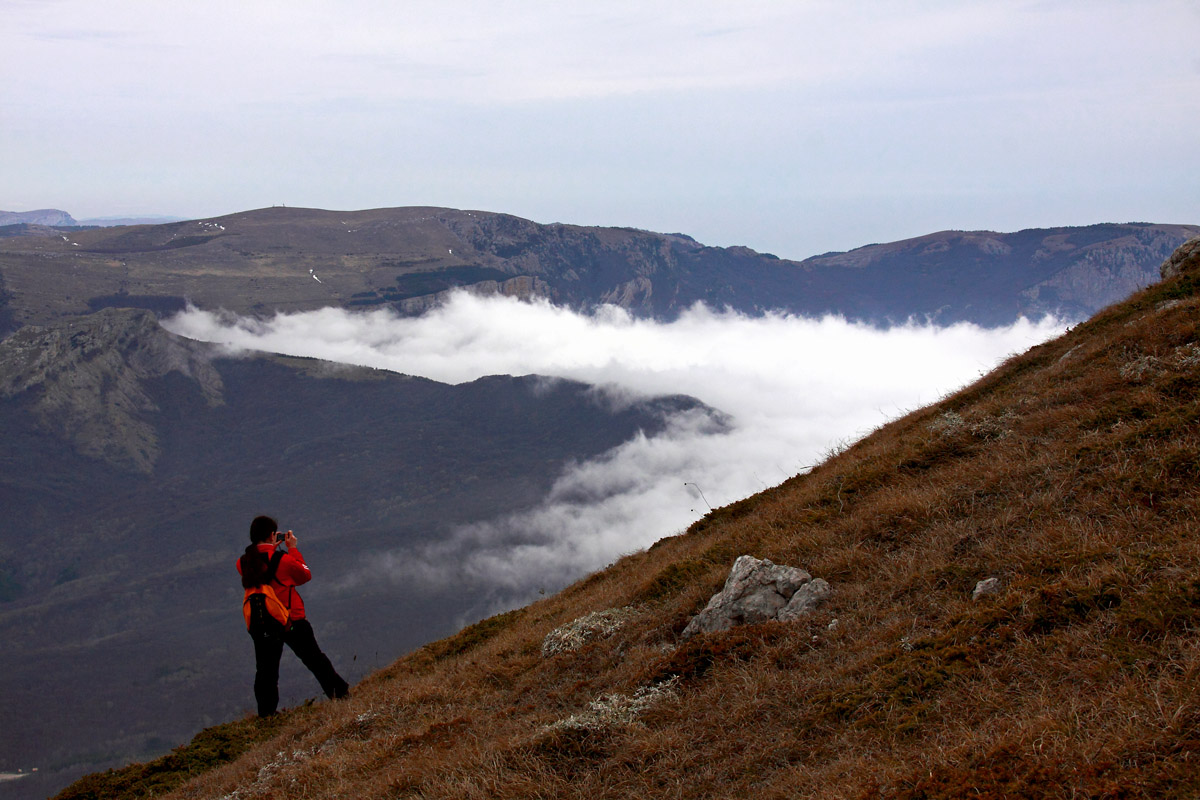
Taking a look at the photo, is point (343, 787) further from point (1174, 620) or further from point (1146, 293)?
point (1146, 293)

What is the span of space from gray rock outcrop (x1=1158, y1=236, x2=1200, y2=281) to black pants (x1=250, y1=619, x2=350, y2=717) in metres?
17.9

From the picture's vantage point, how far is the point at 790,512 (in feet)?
39.1

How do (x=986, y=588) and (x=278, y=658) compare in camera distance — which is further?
(x=278, y=658)

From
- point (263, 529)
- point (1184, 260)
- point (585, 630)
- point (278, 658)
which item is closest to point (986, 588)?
point (585, 630)

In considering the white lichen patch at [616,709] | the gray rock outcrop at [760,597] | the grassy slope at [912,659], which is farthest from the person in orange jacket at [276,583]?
the gray rock outcrop at [760,597]

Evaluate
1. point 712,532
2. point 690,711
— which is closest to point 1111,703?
point 690,711

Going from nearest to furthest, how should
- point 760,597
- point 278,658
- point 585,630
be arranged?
point 760,597 < point 585,630 < point 278,658

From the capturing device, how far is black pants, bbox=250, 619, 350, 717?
10742mm

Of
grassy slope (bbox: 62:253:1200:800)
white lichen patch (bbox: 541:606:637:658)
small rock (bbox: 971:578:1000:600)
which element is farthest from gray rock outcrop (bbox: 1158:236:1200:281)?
white lichen patch (bbox: 541:606:637:658)

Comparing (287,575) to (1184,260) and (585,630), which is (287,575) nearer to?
(585,630)

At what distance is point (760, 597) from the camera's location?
898 cm

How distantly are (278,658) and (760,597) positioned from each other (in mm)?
7020

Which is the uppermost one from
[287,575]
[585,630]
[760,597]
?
[760,597]

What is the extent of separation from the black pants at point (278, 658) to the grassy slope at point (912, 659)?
52cm
